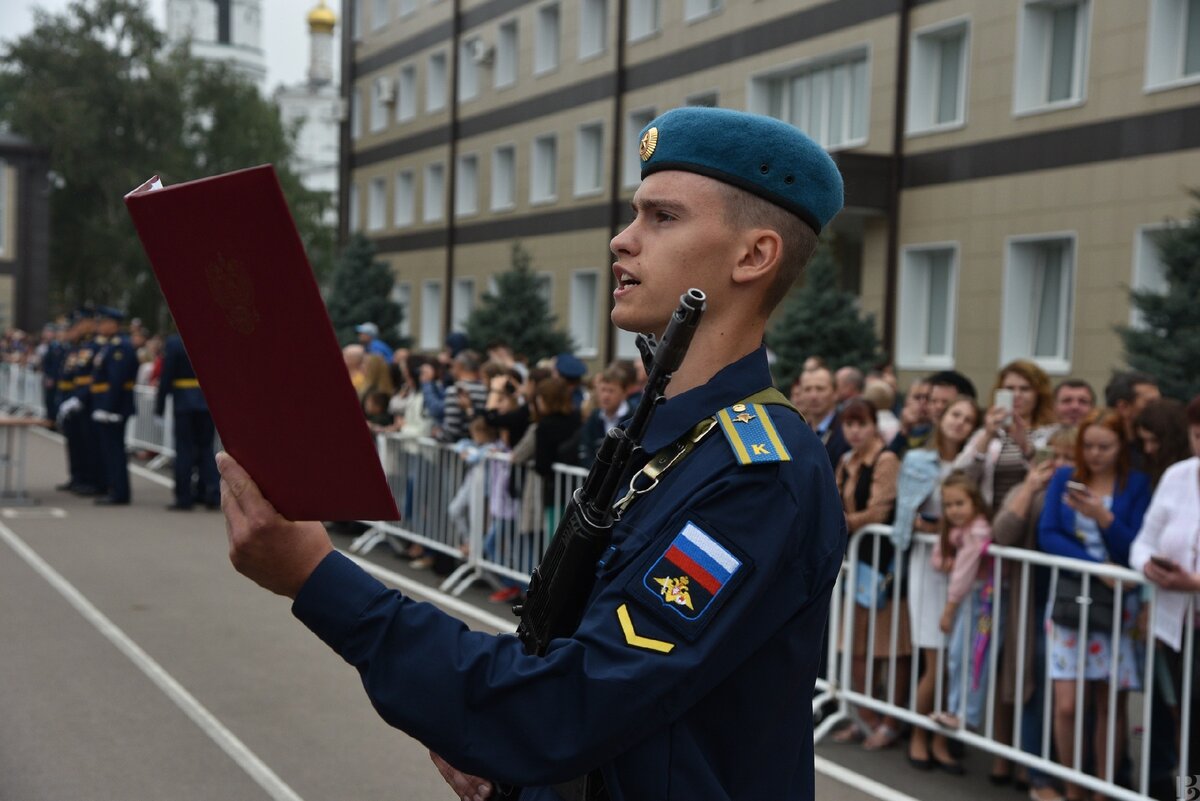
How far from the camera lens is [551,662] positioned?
66.1 inches

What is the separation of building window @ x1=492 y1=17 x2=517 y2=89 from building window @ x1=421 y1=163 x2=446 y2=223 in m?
4.07

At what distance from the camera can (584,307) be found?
30.0 meters

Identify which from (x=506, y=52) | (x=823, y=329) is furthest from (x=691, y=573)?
(x=506, y=52)

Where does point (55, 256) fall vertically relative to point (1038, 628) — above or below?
above

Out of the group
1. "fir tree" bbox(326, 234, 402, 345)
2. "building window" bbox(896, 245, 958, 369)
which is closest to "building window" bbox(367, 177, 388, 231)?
"fir tree" bbox(326, 234, 402, 345)

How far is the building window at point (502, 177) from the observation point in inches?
1331

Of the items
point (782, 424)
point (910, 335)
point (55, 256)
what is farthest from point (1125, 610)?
point (55, 256)

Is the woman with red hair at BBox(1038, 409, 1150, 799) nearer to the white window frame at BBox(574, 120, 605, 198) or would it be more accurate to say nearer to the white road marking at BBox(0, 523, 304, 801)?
the white road marking at BBox(0, 523, 304, 801)

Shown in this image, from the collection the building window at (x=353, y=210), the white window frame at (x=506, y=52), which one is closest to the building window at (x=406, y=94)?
the building window at (x=353, y=210)


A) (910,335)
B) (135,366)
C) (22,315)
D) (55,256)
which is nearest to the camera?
(135,366)

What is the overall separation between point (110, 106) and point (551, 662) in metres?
53.3

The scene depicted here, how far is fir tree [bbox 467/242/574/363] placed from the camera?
85.3 ft

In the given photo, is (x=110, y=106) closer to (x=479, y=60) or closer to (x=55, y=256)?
(x=55, y=256)

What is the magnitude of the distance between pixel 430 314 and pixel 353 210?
6.71 meters
